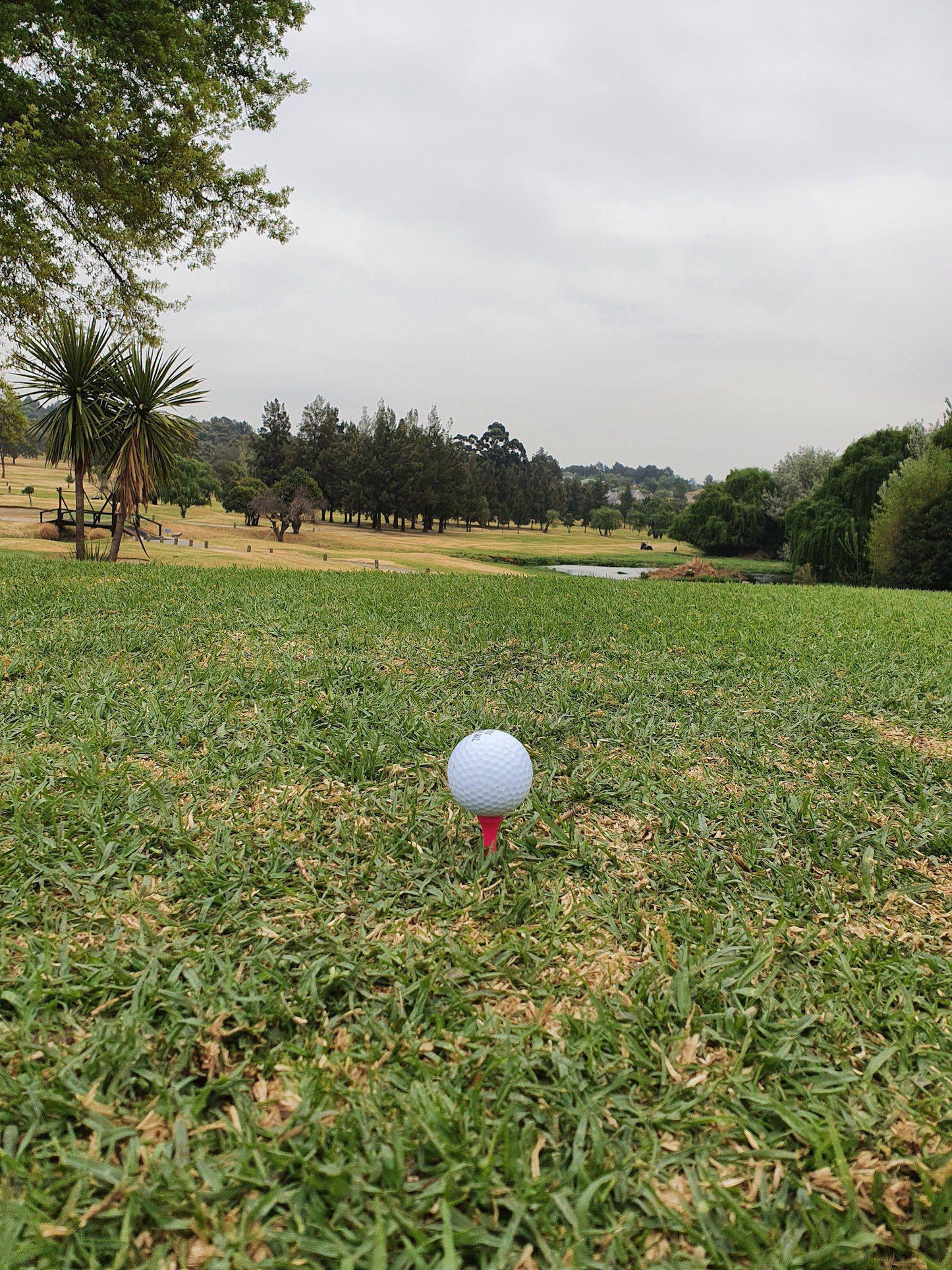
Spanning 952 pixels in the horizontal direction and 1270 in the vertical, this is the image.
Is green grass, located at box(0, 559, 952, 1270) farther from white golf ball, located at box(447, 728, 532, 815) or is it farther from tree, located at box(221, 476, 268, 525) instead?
tree, located at box(221, 476, 268, 525)

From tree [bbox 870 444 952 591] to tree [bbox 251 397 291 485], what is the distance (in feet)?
146

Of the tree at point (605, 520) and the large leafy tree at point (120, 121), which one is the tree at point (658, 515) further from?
the large leafy tree at point (120, 121)

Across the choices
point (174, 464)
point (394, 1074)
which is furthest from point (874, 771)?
point (174, 464)

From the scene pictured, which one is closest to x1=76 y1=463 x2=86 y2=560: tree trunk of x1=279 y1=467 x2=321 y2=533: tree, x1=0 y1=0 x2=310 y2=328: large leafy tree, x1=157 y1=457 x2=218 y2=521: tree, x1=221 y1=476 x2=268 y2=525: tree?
x1=0 y1=0 x2=310 y2=328: large leafy tree

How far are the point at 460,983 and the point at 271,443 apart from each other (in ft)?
193

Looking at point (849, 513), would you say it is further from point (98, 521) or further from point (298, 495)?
point (298, 495)

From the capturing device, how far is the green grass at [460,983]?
1.33 meters

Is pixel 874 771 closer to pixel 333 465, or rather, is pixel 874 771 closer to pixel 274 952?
pixel 274 952

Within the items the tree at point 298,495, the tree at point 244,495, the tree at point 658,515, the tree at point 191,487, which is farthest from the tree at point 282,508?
the tree at point 658,515

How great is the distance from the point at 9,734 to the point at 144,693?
2.50 feet

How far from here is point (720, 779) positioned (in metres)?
3.37

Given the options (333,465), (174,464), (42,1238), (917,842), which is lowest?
(42,1238)

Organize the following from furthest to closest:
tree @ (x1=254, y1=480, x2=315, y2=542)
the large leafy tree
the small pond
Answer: tree @ (x1=254, y1=480, x2=315, y2=542), the small pond, the large leafy tree

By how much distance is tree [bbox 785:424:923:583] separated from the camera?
88.4ft
